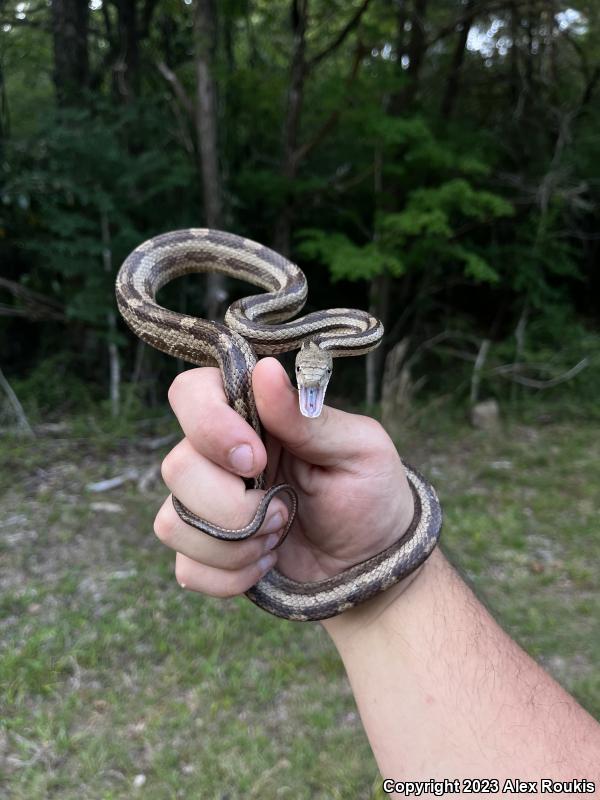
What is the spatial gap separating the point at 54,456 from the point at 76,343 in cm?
262

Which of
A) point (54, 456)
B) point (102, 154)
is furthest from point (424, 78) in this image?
point (54, 456)

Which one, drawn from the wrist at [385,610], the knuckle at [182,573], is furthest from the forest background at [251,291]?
the knuckle at [182,573]

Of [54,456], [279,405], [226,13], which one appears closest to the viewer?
[279,405]

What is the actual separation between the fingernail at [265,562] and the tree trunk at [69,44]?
848 centimetres

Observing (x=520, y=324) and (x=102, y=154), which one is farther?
(x=520, y=324)

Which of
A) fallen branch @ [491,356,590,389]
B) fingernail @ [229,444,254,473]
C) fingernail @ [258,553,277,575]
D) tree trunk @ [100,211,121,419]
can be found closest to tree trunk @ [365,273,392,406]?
fallen branch @ [491,356,590,389]

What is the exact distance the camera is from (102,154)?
7.52m

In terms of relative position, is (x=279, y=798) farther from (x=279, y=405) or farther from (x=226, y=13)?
(x=226, y=13)

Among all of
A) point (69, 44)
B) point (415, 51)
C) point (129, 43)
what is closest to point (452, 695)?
point (415, 51)

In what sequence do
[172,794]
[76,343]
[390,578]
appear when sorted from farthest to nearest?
[76,343] → [172,794] → [390,578]

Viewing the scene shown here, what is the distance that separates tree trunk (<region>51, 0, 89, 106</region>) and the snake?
7.26m

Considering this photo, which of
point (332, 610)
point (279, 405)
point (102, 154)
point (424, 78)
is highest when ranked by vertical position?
point (424, 78)

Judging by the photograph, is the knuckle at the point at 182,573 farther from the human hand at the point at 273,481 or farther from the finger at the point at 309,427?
the finger at the point at 309,427

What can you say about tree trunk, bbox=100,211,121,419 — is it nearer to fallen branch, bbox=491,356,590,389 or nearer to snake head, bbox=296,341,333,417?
fallen branch, bbox=491,356,590,389
